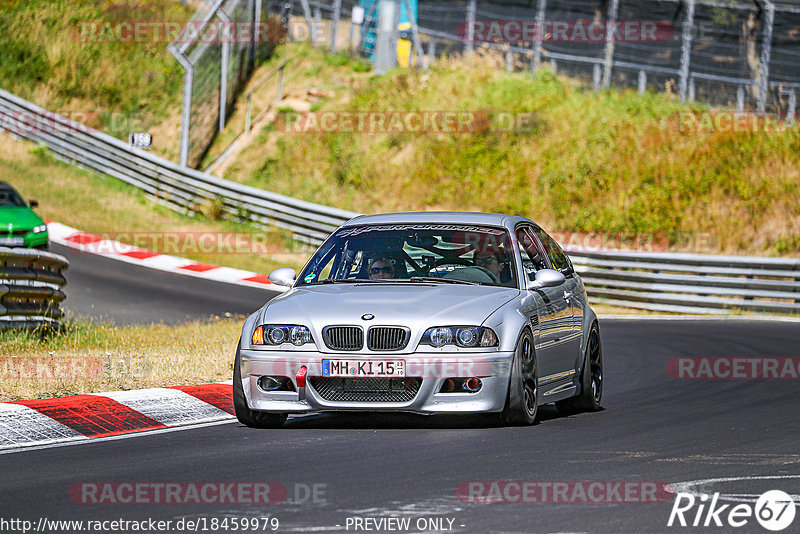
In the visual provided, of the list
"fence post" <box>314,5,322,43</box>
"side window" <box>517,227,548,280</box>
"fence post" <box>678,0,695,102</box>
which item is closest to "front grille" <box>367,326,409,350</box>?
"side window" <box>517,227,548,280</box>

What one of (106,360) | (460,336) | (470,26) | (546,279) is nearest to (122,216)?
(470,26)

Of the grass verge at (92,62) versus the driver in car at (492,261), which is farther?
the grass verge at (92,62)

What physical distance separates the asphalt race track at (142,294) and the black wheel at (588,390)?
28.9 feet

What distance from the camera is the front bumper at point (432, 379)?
328 inches

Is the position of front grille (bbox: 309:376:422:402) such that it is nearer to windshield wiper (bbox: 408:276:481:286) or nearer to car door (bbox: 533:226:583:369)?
windshield wiper (bbox: 408:276:481:286)

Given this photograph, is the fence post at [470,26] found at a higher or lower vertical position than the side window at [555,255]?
higher

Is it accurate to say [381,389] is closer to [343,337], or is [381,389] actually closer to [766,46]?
[343,337]

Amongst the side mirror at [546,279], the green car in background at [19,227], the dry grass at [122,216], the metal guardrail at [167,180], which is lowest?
the dry grass at [122,216]

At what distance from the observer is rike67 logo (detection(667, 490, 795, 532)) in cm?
568

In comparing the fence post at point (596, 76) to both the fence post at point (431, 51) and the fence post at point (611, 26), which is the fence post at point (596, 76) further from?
the fence post at point (431, 51)

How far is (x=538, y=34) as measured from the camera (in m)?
30.6

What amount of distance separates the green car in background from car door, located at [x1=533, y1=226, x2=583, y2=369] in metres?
12.8

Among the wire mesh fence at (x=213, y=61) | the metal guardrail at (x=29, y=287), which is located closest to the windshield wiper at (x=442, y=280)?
the metal guardrail at (x=29, y=287)

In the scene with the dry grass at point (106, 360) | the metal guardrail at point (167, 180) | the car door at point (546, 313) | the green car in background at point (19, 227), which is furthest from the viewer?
the metal guardrail at point (167, 180)
